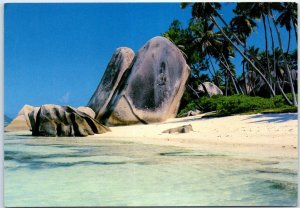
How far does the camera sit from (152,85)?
9352 millimetres

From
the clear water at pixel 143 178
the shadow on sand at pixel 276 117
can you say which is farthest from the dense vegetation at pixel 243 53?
the clear water at pixel 143 178

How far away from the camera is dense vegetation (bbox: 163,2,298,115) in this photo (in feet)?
21.8

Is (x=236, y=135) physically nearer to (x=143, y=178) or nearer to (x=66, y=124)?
(x=143, y=178)

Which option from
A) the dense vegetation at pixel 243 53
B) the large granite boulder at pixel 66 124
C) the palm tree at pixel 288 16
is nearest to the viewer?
the palm tree at pixel 288 16

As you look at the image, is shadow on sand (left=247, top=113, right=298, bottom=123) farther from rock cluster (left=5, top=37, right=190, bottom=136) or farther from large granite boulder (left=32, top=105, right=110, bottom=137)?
large granite boulder (left=32, top=105, right=110, bottom=137)

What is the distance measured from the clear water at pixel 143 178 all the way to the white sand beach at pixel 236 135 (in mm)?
247

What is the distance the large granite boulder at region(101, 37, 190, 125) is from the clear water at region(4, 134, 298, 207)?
3.48m

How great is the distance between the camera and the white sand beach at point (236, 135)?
5.37 m

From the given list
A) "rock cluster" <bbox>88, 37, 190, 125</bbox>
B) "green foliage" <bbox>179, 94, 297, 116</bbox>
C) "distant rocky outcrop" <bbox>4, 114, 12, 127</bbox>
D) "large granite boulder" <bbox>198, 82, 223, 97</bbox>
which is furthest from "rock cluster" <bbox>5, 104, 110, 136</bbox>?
"large granite boulder" <bbox>198, 82, 223, 97</bbox>

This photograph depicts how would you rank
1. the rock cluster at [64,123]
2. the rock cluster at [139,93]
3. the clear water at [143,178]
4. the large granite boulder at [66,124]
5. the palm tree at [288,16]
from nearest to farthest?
1. the clear water at [143,178]
2. the palm tree at [288,16]
3. the rock cluster at [64,123]
4. the large granite boulder at [66,124]
5. the rock cluster at [139,93]

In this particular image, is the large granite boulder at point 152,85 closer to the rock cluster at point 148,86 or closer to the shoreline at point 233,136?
the rock cluster at point 148,86

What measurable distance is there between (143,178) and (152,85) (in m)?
4.73

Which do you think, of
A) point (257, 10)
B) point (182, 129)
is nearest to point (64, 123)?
point (182, 129)

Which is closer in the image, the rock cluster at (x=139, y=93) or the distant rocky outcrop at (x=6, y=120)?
the distant rocky outcrop at (x=6, y=120)
